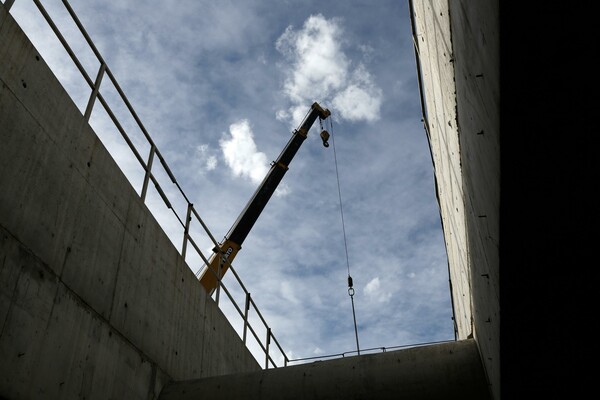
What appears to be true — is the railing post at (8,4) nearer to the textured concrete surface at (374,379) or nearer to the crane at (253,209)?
the textured concrete surface at (374,379)

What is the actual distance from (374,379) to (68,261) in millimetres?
3782

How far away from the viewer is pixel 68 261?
5.22 metres

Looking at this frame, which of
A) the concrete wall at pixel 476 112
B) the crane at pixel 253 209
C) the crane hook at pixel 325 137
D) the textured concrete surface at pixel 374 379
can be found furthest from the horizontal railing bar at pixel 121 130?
the crane hook at pixel 325 137

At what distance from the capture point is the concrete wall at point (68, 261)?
445 cm

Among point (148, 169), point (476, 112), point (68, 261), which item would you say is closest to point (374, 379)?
point (68, 261)

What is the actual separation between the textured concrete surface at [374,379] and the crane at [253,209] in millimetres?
6643

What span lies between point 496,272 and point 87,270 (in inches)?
169

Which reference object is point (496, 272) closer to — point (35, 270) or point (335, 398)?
point (335, 398)

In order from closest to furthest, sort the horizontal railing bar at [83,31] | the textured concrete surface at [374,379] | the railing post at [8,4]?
the railing post at [8,4]
the textured concrete surface at [374,379]
the horizontal railing bar at [83,31]

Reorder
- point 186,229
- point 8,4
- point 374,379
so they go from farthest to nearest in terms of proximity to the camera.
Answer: point 186,229
point 374,379
point 8,4

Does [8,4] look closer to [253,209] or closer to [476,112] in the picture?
[476,112]

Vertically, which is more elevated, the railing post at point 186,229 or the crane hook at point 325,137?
the crane hook at point 325,137

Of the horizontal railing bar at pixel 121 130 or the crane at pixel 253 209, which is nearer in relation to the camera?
the horizontal railing bar at pixel 121 130
